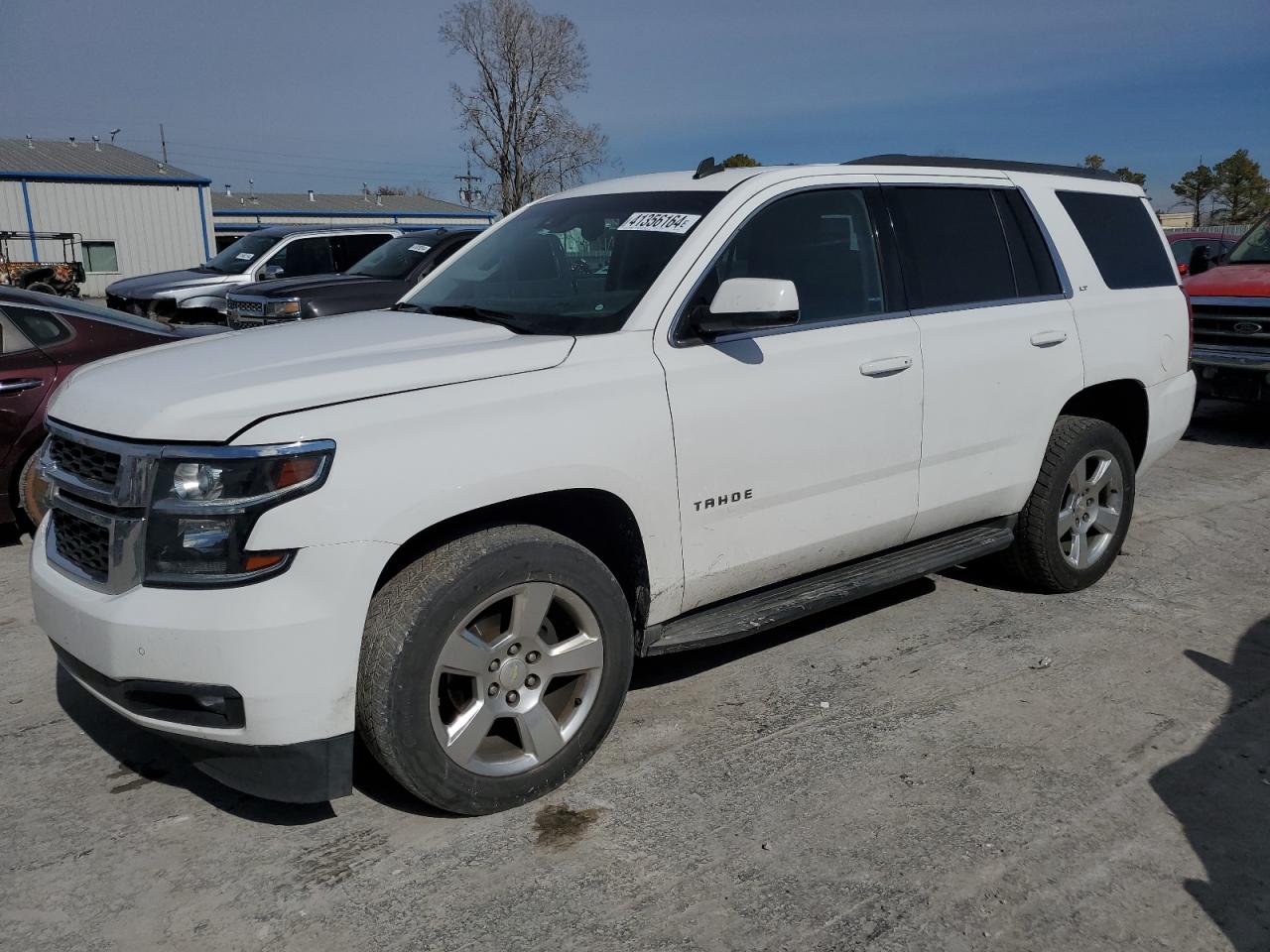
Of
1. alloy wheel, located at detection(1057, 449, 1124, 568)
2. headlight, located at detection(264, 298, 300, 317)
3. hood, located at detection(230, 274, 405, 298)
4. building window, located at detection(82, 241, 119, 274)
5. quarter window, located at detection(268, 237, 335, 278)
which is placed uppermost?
building window, located at detection(82, 241, 119, 274)

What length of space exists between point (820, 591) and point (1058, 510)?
62.0 inches

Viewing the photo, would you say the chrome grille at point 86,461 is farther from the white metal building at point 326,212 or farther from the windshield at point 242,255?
the white metal building at point 326,212

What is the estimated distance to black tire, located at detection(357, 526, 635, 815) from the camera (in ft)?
9.11

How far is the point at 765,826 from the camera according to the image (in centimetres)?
308

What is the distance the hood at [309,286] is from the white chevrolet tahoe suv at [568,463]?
5.75 m

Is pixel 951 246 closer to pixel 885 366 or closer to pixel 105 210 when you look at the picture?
pixel 885 366

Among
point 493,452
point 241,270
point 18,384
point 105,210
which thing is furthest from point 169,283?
point 105,210

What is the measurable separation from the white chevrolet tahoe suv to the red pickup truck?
187 inches

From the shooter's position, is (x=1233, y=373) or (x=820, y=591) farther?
(x=1233, y=373)

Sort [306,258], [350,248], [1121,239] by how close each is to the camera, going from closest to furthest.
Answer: [1121,239]
[306,258]
[350,248]

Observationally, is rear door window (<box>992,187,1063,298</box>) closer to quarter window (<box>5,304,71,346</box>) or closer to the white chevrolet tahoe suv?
the white chevrolet tahoe suv

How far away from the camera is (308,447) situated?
2.62 m

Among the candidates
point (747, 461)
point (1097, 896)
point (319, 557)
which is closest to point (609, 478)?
point (747, 461)

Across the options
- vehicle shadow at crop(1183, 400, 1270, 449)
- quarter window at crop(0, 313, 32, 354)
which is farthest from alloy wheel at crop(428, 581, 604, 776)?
vehicle shadow at crop(1183, 400, 1270, 449)
